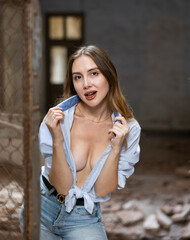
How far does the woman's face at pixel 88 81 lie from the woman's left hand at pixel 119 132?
7.4 inches

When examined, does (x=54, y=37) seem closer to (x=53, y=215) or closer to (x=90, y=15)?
(x=90, y=15)

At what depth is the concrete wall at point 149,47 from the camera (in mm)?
9898

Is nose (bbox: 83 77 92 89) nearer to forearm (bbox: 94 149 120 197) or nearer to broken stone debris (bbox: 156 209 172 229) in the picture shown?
forearm (bbox: 94 149 120 197)

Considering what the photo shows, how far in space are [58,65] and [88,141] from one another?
8.84 m

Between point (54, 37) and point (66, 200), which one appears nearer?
point (66, 200)

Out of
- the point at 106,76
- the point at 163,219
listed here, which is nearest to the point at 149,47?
the point at 163,219

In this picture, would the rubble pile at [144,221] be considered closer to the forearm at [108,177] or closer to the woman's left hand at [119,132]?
the forearm at [108,177]

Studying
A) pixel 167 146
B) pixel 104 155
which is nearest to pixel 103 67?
pixel 104 155

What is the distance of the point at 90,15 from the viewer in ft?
33.3

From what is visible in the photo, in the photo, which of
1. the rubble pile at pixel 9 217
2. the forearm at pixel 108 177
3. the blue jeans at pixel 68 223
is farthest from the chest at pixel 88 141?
the rubble pile at pixel 9 217

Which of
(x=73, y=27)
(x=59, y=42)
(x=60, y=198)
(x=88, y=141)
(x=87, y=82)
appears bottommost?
(x=60, y=198)

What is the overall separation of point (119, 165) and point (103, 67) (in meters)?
0.50

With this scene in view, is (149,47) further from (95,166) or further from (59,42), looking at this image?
(95,166)

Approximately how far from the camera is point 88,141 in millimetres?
1993
